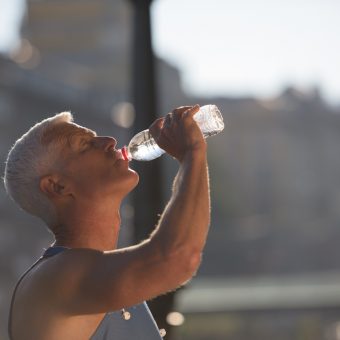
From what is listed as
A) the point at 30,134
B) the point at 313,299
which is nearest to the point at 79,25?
the point at 313,299

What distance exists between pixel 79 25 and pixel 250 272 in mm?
24644

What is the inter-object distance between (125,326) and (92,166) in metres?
0.29

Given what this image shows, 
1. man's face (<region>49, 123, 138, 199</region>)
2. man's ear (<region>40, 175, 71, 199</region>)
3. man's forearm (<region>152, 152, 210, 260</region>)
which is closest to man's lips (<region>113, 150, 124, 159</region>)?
man's face (<region>49, 123, 138, 199</region>)

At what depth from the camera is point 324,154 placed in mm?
71875

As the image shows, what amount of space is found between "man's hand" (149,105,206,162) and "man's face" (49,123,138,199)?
0.10 m

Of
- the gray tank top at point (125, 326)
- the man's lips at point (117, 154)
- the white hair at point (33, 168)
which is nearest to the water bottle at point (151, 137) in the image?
the man's lips at point (117, 154)

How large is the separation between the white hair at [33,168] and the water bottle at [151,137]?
15cm

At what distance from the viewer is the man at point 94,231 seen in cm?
157

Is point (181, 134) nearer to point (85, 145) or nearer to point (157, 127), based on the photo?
point (157, 127)

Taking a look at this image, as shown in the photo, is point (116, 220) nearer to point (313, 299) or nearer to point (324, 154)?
point (313, 299)

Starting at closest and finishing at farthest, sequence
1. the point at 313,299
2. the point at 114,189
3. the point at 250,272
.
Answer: the point at 114,189, the point at 313,299, the point at 250,272

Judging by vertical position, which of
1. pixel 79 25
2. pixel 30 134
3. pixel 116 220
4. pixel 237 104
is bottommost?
pixel 116 220

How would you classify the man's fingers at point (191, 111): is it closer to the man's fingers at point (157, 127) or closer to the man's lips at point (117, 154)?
the man's fingers at point (157, 127)

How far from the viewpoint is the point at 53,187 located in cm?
182
